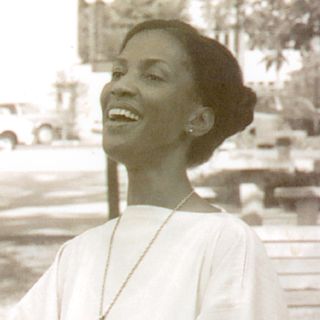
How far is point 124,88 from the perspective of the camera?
824 millimetres

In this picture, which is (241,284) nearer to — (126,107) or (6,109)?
(126,107)

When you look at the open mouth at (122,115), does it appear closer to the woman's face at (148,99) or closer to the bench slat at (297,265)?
the woman's face at (148,99)

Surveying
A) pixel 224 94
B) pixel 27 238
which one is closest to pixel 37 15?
pixel 27 238

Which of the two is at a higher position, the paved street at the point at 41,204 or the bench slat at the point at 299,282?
the paved street at the point at 41,204

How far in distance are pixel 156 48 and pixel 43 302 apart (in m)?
0.29

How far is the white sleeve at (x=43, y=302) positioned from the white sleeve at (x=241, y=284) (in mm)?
176

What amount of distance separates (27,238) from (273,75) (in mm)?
638

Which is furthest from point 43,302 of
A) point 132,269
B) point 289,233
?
point 289,233

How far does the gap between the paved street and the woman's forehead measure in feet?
2.99

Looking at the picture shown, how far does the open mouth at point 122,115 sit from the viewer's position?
816 mm

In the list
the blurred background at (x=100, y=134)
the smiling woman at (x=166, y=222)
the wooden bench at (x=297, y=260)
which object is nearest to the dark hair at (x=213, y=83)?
the smiling woman at (x=166, y=222)

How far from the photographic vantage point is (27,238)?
5.93 feet

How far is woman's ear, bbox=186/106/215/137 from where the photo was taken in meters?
0.87

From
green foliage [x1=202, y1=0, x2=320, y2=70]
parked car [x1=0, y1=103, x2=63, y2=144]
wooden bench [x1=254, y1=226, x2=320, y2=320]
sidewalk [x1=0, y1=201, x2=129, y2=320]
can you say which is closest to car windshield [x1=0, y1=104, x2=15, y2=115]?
parked car [x1=0, y1=103, x2=63, y2=144]
